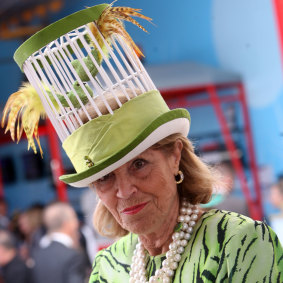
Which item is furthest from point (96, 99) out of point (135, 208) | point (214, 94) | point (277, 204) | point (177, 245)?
point (214, 94)

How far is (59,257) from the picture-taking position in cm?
381

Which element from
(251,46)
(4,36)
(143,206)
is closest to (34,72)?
(143,206)

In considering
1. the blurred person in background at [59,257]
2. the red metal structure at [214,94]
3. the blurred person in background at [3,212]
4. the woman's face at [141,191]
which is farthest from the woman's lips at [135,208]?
the blurred person in background at [3,212]

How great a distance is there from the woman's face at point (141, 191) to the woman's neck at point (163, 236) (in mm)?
34

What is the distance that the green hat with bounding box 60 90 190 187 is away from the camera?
142cm

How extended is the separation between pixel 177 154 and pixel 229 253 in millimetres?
300

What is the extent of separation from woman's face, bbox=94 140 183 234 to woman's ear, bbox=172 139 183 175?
0.03 metres

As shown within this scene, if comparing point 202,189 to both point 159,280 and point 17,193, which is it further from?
point 17,193

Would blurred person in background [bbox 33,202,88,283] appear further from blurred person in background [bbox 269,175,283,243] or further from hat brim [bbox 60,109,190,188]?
hat brim [bbox 60,109,190,188]

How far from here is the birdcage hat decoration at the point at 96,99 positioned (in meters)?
1.44

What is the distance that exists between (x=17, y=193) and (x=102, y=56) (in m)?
5.40

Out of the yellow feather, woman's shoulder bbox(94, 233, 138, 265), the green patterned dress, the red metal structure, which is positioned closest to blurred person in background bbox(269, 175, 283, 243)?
the red metal structure

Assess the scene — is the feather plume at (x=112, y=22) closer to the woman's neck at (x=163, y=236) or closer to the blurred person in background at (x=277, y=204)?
the woman's neck at (x=163, y=236)

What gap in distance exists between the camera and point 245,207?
10.8 ft
